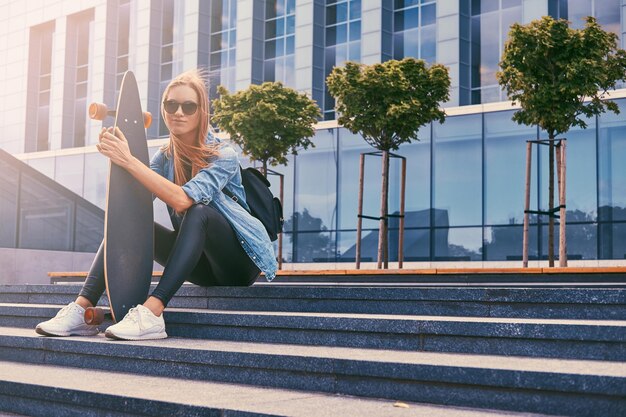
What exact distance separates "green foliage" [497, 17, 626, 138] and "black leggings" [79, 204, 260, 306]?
8322mm

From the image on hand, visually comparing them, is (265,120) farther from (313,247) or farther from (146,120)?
(146,120)

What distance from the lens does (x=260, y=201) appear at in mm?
5559

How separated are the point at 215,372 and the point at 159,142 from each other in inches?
1024

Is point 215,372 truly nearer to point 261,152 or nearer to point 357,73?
point 357,73

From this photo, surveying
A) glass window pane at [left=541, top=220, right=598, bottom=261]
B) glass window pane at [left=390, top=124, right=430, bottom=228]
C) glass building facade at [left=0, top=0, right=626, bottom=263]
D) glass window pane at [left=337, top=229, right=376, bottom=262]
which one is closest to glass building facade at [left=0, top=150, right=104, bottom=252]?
glass building facade at [left=0, top=0, right=626, bottom=263]

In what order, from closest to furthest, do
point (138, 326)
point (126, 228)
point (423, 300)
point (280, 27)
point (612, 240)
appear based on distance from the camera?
1. point (138, 326)
2. point (423, 300)
3. point (126, 228)
4. point (612, 240)
5. point (280, 27)

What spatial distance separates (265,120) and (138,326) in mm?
12321

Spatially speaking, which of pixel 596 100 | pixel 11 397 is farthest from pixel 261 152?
pixel 11 397

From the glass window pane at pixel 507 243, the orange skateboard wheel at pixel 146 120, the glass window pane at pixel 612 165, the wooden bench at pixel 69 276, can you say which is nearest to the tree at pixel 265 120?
the wooden bench at pixel 69 276

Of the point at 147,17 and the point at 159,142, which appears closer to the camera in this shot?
the point at 159,142

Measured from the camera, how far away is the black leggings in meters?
4.67

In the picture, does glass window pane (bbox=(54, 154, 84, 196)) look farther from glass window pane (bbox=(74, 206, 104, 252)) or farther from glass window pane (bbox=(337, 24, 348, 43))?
glass window pane (bbox=(74, 206, 104, 252))

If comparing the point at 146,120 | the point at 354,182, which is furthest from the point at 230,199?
the point at 354,182

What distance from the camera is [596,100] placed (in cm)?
1284
